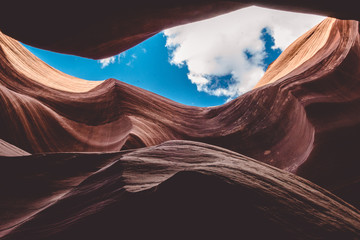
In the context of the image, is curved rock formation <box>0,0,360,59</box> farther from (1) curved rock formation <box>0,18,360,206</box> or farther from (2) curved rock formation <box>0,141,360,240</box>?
(1) curved rock formation <box>0,18,360,206</box>

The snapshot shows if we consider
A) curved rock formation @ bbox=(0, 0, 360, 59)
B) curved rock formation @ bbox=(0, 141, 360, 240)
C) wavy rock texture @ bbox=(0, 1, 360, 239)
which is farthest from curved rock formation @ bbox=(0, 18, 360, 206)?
curved rock formation @ bbox=(0, 141, 360, 240)

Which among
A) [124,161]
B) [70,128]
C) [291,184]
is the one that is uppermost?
[70,128]

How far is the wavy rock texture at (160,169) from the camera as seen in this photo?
1786 mm

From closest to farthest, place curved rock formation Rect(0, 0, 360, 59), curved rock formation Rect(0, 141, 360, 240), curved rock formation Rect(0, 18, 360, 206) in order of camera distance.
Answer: curved rock formation Rect(0, 141, 360, 240) → curved rock formation Rect(0, 0, 360, 59) → curved rock formation Rect(0, 18, 360, 206)

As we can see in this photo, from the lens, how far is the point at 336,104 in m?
6.47

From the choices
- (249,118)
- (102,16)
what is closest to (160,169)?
(102,16)

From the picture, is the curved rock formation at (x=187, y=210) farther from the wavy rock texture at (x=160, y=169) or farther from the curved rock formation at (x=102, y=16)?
the curved rock formation at (x=102, y=16)

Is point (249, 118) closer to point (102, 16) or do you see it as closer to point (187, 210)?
point (102, 16)

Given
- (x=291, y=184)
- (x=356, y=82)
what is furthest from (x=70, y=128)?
(x=356, y=82)

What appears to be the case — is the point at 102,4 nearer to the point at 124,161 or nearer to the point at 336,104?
the point at 124,161

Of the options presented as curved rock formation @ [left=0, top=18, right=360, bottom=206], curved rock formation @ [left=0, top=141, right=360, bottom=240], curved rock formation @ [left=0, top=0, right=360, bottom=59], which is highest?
curved rock formation @ [left=0, top=18, right=360, bottom=206]

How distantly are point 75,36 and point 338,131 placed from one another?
711cm

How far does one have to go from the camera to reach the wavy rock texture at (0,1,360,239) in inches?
70.3

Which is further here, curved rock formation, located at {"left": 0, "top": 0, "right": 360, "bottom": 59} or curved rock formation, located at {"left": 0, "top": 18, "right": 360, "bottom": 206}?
curved rock formation, located at {"left": 0, "top": 18, "right": 360, "bottom": 206}
